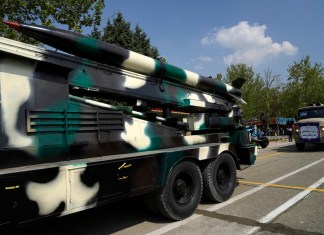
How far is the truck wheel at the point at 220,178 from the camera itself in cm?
646

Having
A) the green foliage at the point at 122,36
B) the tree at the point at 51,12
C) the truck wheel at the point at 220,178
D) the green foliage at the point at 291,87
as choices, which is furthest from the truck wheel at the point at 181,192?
the green foliage at the point at 291,87

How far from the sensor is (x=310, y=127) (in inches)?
659

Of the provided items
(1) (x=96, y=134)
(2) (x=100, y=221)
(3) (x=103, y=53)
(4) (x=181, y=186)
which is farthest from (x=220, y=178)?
(3) (x=103, y=53)

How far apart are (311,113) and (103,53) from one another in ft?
49.6

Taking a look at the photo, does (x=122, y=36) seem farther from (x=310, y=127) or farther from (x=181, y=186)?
(x=181, y=186)

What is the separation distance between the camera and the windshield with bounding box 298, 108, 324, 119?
1739 cm

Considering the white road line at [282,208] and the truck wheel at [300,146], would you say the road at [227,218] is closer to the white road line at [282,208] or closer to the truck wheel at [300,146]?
the white road line at [282,208]

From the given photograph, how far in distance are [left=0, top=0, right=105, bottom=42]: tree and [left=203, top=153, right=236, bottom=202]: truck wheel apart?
9.26 metres

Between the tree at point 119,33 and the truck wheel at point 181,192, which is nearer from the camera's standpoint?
the truck wheel at point 181,192

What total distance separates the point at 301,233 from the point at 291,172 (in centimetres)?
569

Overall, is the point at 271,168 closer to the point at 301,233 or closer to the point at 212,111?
the point at 212,111

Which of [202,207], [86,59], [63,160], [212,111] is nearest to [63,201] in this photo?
[63,160]

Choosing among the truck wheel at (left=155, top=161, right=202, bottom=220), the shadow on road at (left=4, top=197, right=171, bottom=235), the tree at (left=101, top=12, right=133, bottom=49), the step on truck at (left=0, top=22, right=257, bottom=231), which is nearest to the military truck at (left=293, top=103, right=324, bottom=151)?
the step on truck at (left=0, top=22, right=257, bottom=231)

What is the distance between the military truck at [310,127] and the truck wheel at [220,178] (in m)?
10.9
